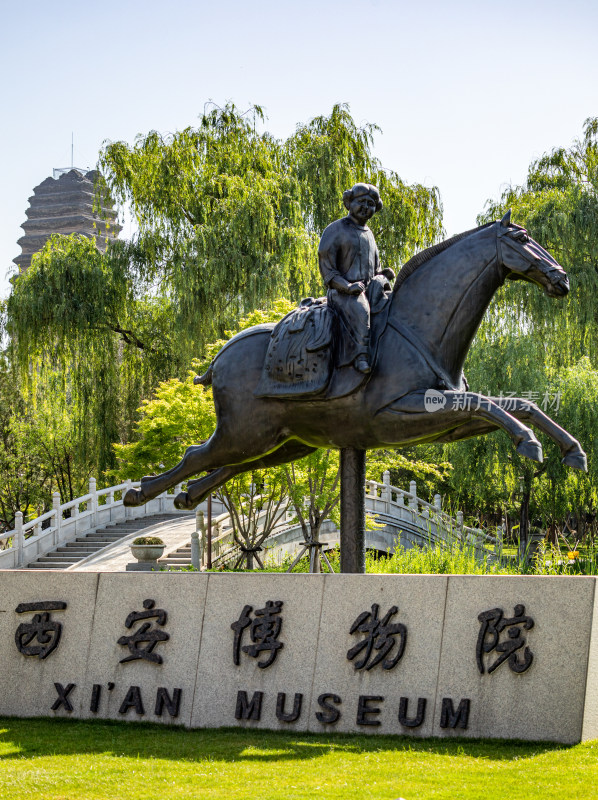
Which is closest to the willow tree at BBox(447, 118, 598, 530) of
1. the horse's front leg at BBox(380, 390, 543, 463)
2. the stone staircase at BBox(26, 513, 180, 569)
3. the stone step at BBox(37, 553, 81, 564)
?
the stone staircase at BBox(26, 513, 180, 569)

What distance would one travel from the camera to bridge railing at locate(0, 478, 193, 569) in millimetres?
24719

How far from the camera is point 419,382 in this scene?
750cm

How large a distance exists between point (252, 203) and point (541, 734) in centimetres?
1943

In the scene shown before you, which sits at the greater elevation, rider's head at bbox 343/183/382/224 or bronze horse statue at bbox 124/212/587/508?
rider's head at bbox 343/183/382/224

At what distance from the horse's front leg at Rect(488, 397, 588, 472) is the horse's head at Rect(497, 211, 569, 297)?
2.84ft

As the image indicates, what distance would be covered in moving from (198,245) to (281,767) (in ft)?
64.6

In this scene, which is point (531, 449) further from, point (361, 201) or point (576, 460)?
point (361, 201)

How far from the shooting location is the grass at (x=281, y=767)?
560cm

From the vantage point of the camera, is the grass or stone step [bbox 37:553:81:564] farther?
stone step [bbox 37:553:81:564]

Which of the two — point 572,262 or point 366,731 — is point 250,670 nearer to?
point 366,731

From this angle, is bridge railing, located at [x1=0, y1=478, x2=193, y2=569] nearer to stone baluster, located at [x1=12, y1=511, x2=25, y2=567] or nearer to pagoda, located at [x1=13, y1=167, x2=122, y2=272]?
stone baluster, located at [x1=12, y1=511, x2=25, y2=567]

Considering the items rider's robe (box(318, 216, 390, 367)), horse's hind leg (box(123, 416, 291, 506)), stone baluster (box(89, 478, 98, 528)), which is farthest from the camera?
stone baluster (box(89, 478, 98, 528))

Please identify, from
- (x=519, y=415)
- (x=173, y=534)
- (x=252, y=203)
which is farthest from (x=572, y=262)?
(x=519, y=415)

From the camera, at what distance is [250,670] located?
774 cm
